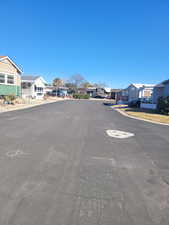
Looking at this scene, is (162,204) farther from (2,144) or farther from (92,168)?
(2,144)

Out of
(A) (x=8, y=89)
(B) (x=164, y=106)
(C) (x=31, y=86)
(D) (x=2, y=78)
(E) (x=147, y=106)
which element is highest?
(D) (x=2, y=78)

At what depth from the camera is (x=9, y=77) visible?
1956 centimetres

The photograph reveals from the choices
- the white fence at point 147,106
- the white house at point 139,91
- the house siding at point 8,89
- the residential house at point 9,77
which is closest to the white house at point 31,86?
the residential house at point 9,77

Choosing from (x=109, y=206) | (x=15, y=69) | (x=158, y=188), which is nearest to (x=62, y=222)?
(x=109, y=206)

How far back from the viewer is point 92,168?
3.45 m

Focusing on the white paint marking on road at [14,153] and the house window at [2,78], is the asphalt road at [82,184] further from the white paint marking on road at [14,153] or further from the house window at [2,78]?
the house window at [2,78]

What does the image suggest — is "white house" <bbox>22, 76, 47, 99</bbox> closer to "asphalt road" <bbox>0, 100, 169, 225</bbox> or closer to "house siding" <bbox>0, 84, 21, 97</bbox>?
"house siding" <bbox>0, 84, 21, 97</bbox>

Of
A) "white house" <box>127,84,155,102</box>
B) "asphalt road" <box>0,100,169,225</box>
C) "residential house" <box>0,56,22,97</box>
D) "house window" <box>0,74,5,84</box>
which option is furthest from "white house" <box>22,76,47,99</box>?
"asphalt road" <box>0,100,169,225</box>

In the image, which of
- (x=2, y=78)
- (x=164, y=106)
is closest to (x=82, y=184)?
(x=164, y=106)

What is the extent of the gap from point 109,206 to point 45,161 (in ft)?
6.84

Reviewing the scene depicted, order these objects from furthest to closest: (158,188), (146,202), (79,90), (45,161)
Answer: (79,90), (45,161), (158,188), (146,202)

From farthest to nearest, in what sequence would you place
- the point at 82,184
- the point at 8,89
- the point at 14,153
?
the point at 8,89, the point at 14,153, the point at 82,184

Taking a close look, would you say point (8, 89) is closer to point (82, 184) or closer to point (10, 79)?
point (10, 79)

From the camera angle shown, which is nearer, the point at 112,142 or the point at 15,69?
the point at 112,142
